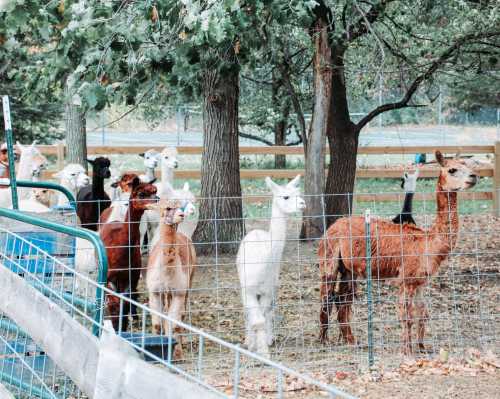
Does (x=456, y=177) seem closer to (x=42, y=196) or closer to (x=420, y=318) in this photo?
(x=420, y=318)

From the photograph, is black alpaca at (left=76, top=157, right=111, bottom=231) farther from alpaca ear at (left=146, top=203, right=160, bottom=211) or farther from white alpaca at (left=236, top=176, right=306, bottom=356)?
white alpaca at (left=236, top=176, right=306, bottom=356)

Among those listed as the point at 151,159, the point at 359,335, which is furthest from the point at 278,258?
the point at 151,159

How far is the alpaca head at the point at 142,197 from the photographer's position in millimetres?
8172

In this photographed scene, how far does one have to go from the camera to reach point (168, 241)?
25.7 feet

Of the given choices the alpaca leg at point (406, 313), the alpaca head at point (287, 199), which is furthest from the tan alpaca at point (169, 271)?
the alpaca leg at point (406, 313)

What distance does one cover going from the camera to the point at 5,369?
500 cm

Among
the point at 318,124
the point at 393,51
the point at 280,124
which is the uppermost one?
the point at 393,51

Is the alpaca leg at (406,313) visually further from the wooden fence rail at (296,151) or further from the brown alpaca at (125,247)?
the wooden fence rail at (296,151)

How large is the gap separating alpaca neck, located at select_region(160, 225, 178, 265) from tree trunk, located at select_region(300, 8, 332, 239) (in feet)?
12.4

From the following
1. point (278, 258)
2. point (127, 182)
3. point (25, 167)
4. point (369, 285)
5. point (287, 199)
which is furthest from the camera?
point (25, 167)

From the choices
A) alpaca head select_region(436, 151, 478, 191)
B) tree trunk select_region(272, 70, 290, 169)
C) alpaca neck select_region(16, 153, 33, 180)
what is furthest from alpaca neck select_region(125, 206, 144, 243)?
tree trunk select_region(272, 70, 290, 169)

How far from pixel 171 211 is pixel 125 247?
605 mm

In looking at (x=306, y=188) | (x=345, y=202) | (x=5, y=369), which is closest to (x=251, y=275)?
(x=5, y=369)

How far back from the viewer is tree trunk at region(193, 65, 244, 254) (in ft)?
40.2
